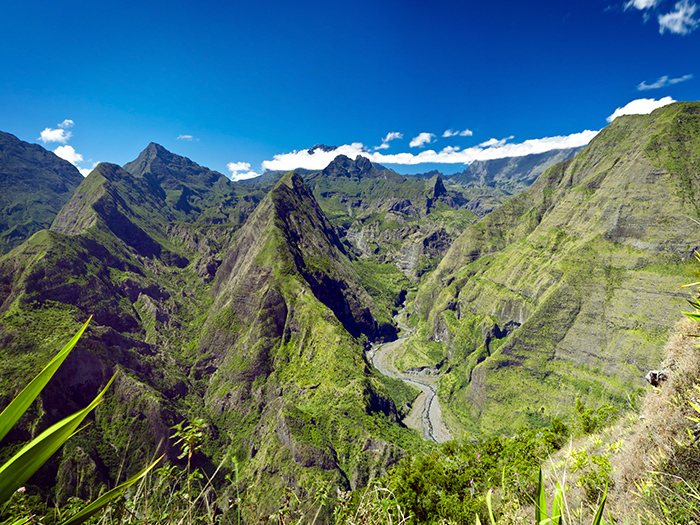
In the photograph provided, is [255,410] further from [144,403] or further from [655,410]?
[655,410]

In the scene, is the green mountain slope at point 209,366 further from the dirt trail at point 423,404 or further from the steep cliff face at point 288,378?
the dirt trail at point 423,404

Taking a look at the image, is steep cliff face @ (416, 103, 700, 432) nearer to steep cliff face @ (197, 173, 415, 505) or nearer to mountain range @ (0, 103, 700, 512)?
mountain range @ (0, 103, 700, 512)

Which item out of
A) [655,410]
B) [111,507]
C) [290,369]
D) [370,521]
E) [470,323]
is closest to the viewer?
[111,507]

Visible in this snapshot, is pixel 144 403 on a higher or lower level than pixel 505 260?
lower

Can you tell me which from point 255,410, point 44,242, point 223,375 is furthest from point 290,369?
point 44,242

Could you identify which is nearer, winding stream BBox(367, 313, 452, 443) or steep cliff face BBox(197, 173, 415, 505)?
steep cliff face BBox(197, 173, 415, 505)

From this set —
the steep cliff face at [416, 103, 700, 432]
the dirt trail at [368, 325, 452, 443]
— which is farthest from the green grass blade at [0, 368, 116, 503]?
the dirt trail at [368, 325, 452, 443]

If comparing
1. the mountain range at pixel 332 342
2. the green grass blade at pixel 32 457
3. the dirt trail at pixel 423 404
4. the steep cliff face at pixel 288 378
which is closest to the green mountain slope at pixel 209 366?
the steep cliff face at pixel 288 378

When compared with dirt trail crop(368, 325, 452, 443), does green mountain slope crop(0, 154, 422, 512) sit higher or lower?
higher
